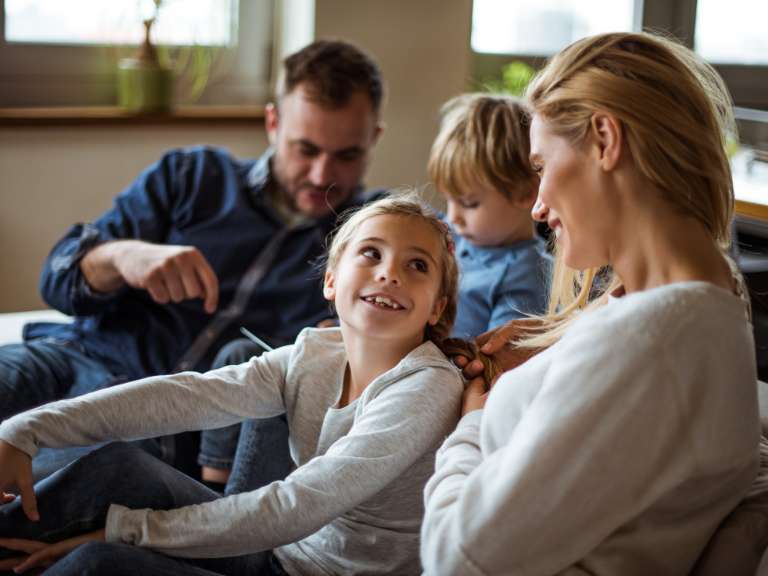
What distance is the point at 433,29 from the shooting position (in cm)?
332

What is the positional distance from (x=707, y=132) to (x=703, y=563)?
448 millimetres

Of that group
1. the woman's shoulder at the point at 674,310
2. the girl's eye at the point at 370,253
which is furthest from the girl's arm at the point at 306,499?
the woman's shoulder at the point at 674,310

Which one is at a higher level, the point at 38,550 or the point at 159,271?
the point at 159,271

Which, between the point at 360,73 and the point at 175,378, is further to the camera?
the point at 360,73

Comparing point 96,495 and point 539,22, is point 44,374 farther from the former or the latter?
point 539,22

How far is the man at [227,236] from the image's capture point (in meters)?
2.19

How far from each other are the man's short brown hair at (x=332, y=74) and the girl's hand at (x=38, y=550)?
1258 millimetres

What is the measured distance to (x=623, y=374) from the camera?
0.92 meters

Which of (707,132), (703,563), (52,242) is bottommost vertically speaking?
(52,242)

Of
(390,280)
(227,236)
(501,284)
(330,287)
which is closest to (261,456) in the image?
(330,287)

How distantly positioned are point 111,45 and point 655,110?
2.45 meters

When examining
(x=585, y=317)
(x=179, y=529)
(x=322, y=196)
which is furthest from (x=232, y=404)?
(x=322, y=196)

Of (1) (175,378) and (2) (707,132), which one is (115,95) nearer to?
(1) (175,378)

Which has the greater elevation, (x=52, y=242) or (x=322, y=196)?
(x=322, y=196)
